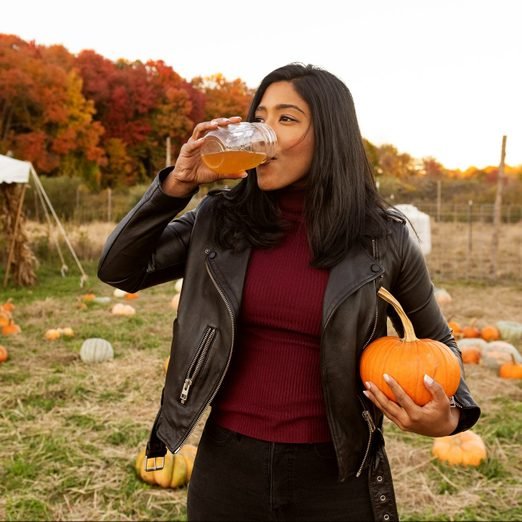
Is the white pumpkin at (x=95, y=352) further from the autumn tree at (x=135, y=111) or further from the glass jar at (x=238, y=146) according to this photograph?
the autumn tree at (x=135, y=111)

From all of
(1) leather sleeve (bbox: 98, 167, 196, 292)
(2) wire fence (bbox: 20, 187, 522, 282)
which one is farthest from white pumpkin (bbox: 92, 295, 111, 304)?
(1) leather sleeve (bbox: 98, 167, 196, 292)

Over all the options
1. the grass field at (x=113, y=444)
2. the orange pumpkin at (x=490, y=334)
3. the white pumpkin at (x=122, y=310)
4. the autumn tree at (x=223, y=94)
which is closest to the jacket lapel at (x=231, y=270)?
the grass field at (x=113, y=444)

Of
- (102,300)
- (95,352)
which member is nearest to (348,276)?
(95,352)

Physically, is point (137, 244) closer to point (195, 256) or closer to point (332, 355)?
point (195, 256)

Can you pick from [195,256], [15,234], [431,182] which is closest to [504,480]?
[195,256]

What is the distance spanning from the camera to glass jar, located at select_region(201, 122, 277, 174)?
1.52m

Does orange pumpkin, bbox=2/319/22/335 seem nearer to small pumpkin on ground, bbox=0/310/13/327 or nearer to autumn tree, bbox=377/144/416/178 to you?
small pumpkin on ground, bbox=0/310/13/327

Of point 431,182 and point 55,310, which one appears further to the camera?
point 431,182

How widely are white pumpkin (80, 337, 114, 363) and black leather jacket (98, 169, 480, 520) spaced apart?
14.8 feet

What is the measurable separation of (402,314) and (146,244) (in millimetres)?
726

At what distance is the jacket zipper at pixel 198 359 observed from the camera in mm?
1614

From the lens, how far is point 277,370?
1.63 metres

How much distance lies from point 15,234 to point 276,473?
9.76 metres

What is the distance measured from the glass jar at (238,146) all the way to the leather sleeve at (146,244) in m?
0.16
